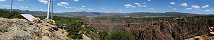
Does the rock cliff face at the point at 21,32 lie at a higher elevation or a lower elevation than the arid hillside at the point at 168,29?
higher

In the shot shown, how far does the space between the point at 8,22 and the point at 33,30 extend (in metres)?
2.89

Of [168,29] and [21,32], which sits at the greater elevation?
[21,32]

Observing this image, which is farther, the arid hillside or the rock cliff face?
the arid hillside

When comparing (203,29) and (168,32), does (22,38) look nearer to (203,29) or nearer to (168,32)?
(168,32)

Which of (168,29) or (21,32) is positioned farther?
(168,29)

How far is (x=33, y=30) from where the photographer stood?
134 feet

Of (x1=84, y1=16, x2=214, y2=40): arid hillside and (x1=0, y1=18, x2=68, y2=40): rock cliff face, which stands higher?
(x1=0, y1=18, x2=68, y2=40): rock cliff face

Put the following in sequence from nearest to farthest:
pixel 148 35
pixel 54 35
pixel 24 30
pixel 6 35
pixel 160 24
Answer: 1. pixel 6 35
2. pixel 24 30
3. pixel 54 35
4. pixel 148 35
5. pixel 160 24

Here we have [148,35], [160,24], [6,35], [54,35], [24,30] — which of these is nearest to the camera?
[6,35]

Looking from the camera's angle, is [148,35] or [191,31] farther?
[191,31]

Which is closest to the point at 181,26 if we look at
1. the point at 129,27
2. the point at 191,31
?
the point at 191,31

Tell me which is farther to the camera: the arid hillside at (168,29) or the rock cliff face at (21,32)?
the arid hillside at (168,29)

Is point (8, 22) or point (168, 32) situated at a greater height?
point (8, 22)

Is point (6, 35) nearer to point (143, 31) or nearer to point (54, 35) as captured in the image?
point (54, 35)
